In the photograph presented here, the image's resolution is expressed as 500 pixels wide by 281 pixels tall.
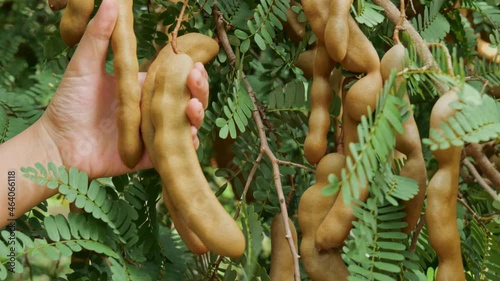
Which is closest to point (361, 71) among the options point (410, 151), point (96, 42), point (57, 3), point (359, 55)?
point (359, 55)

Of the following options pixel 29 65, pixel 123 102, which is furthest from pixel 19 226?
pixel 29 65

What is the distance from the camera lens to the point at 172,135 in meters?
0.90

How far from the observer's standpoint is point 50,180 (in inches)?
39.5

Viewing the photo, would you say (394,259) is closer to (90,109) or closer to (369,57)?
(369,57)

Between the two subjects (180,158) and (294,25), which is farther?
(294,25)

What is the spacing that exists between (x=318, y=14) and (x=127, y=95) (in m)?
0.27

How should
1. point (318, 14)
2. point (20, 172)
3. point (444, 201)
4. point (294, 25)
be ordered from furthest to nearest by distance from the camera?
1. point (294, 25)
2. point (20, 172)
3. point (318, 14)
4. point (444, 201)

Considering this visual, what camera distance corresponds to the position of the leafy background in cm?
86

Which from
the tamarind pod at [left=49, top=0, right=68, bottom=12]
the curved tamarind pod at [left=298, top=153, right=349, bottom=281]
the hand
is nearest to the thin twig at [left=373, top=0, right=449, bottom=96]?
the curved tamarind pod at [left=298, top=153, right=349, bottom=281]

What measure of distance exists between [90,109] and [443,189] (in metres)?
0.57

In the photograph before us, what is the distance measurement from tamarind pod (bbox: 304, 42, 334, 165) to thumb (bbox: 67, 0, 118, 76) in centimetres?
28

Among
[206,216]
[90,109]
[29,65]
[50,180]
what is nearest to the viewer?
[206,216]

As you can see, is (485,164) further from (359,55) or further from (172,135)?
(172,135)

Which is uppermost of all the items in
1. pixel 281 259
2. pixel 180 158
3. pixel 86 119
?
pixel 180 158
